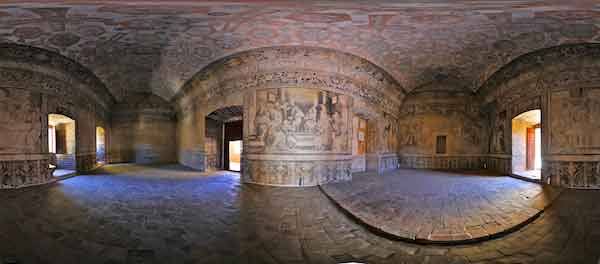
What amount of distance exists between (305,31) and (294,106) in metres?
2.16

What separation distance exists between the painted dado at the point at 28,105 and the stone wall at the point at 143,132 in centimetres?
552

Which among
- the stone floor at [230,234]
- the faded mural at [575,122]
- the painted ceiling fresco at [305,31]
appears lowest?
the stone floor at [230,234]

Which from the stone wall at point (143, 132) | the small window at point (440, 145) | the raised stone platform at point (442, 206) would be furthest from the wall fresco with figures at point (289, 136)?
the stone wall at point (143, 132)

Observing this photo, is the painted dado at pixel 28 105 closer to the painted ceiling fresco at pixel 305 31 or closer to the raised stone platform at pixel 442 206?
the painted ceiling fresco at pixel 305 31

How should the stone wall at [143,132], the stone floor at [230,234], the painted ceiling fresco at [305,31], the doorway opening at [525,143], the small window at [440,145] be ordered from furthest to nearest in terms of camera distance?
the stone wall at [143,132] → the small window at [440,145] → the doorway opening at [525,143] → the painted ceiling fresco at [305,31] → the stone floor at [230,234]

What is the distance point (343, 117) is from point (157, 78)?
7.48m

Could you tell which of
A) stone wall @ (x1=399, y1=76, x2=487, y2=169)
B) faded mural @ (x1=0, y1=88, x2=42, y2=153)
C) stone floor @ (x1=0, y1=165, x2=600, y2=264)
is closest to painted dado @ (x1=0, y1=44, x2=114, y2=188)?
faded mural @ (x1=0, y1=88, x2=42, y2=153)

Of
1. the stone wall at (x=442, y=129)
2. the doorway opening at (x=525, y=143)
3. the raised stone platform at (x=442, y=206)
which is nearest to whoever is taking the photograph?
the raised stone platform at (x=442, y=206)

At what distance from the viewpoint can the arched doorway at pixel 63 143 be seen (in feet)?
34.6

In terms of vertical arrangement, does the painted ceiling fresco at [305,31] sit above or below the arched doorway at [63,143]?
above

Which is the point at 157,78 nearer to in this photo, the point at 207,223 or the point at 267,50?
the point at 267,50

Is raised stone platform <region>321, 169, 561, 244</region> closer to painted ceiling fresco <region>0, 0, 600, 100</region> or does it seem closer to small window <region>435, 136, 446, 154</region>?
painted ceiling fresco <region>0, 0, 600, 100</region>

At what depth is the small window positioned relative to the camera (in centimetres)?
1276

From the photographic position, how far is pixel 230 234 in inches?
161
